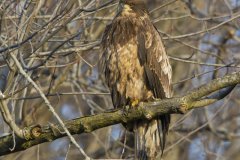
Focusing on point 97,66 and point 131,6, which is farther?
point 97,66

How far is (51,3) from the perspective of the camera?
792cm

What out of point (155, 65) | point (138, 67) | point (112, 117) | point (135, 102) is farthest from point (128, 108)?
point (155, 65)

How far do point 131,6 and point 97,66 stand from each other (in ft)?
6.25

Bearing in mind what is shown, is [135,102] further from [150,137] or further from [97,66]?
[97,66]

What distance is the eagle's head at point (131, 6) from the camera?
713cm

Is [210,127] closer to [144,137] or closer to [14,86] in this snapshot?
[144,137]

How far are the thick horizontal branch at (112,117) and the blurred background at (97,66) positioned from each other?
0.41 m

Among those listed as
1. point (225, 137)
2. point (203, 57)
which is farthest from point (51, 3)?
point (225, 137)

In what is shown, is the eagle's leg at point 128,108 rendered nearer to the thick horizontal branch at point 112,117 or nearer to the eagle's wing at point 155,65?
the thick horizontal branch at point 112,117

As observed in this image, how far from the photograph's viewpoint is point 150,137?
7164 mm

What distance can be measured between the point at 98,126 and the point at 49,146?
5773 millimetres

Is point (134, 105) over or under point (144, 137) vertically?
over

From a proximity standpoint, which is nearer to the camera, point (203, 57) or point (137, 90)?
point (137, 90)

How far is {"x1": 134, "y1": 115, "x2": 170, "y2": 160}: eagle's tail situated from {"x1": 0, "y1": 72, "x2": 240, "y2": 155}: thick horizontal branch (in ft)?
2.01
